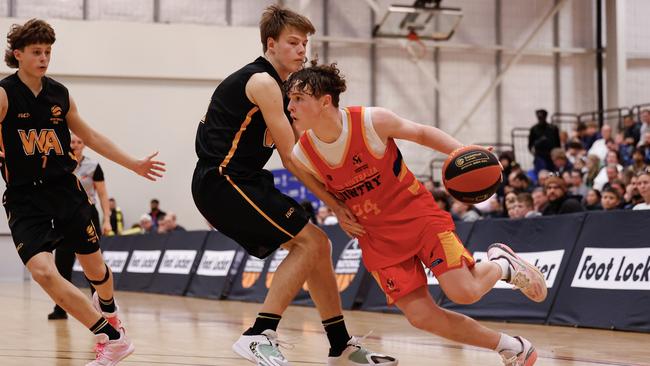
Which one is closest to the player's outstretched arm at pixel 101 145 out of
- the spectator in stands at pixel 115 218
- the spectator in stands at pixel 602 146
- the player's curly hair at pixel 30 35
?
the player's curly hair at pixel 30 35

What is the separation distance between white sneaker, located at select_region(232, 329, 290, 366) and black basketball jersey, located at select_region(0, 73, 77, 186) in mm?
1693

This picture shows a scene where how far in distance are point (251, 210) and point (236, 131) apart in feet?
1.41

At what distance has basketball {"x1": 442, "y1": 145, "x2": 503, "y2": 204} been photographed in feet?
15.4

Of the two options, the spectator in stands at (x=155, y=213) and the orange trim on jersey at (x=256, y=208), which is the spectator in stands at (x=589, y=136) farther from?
the orange trim on jersey at (x=256, y=208)

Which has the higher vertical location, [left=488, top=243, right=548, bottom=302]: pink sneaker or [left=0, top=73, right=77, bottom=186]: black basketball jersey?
[left=0, top=73, right=77, bottom=186]: black basketball jersey

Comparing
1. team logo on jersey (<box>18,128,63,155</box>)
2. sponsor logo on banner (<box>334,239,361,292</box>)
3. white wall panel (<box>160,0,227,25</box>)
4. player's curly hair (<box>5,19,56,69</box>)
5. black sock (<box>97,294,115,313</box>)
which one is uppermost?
white wall panel (<box>160,0,227,25</box>)

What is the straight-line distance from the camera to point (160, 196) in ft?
73.5

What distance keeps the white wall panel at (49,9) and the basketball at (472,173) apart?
1853 centimetres

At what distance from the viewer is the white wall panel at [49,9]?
70.8 feet

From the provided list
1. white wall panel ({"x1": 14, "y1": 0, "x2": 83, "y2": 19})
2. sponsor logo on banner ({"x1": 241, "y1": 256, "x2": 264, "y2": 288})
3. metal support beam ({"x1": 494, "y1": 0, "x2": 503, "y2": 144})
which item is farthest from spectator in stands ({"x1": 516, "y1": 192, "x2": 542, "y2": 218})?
white wall panel ({"x1": 14, "y1": 0, "x2": 83, "y2": 19})

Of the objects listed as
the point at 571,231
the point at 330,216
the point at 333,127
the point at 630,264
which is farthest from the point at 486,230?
the point at 330,216

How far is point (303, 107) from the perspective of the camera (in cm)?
492

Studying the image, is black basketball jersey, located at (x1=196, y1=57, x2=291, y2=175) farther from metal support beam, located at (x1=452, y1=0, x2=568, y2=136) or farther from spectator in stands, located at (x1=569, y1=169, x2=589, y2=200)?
metal support beam, located at (x1=452, y1=0, x2=568, y2=136)

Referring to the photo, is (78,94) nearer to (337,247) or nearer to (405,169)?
(337,247)
